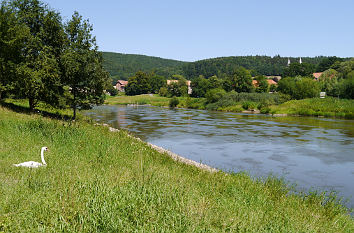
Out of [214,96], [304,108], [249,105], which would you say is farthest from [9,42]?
[214,96]

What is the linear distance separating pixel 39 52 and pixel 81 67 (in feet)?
11.7

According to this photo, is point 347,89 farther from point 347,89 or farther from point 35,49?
point 35,49

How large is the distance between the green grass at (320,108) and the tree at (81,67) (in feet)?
123

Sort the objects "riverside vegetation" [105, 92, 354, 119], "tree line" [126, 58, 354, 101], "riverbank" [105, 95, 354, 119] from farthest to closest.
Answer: "tree line" [126, 58, 354, 101] < "riverside vegetation" [105, 92, 354, 119] < "riverbank" [105, 95, 354, 119]

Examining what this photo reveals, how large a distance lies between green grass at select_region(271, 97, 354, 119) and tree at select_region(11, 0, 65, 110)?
41313mm

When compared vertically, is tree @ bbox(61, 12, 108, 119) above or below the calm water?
above

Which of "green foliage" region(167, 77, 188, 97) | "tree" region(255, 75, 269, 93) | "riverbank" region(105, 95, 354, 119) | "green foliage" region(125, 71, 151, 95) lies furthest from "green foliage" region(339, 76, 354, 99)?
"green foliage" region(125, 71, 151, 95)

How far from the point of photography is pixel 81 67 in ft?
88.9

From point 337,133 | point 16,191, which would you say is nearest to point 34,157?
point 16,191

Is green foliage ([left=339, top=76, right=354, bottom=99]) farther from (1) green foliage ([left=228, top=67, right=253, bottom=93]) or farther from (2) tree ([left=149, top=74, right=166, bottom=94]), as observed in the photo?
(2) tree ([left=149, top=74, right=166, bottom=94])

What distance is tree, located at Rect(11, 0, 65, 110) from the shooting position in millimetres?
24688

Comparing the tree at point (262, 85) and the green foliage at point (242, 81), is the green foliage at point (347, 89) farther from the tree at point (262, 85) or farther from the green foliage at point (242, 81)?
the tree at point (262, 85)

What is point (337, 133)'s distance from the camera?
3064 centimetres

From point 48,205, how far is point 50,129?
36.1 ft
